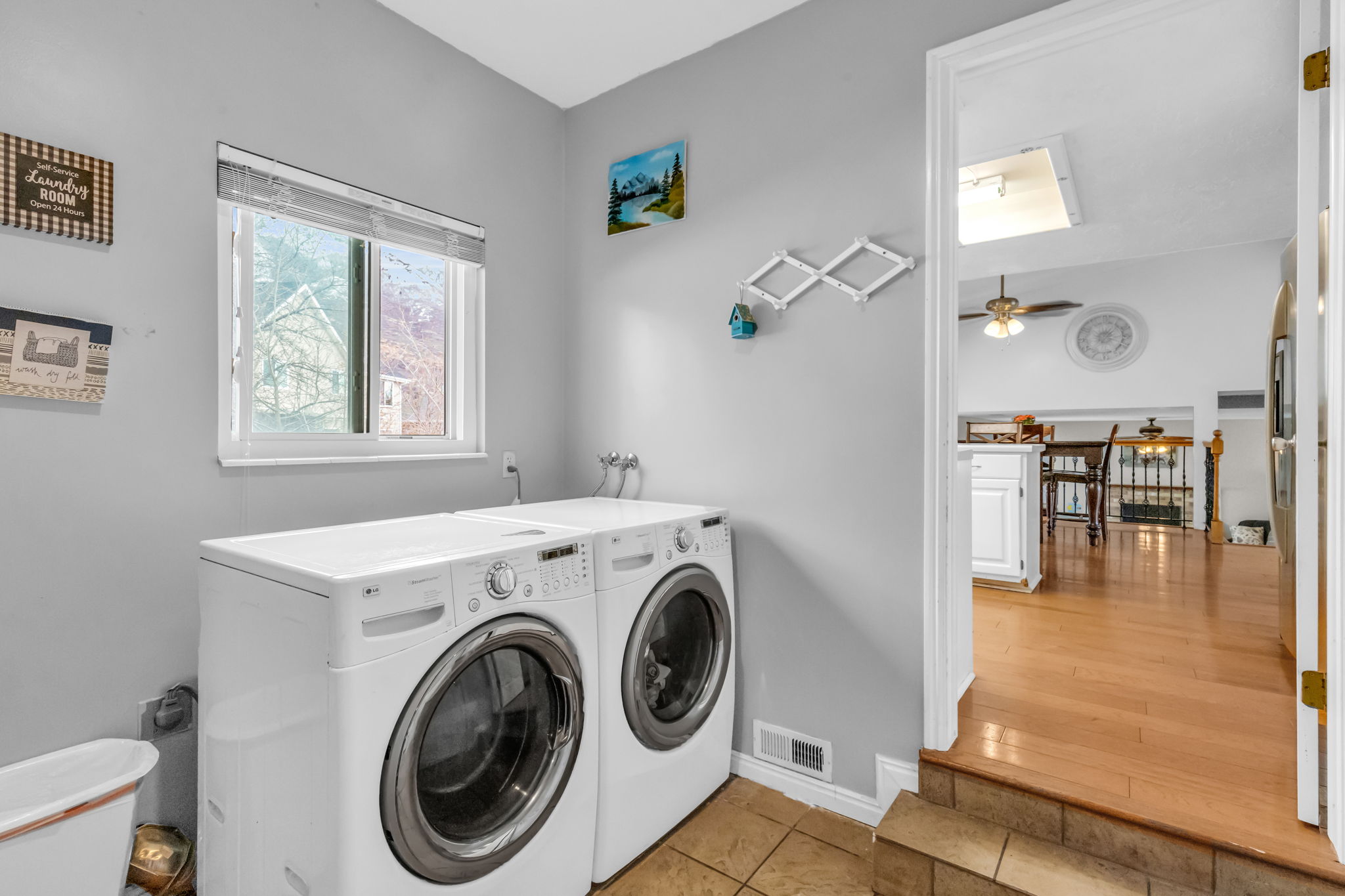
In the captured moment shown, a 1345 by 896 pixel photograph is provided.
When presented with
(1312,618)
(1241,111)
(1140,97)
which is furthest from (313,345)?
(1241,111)

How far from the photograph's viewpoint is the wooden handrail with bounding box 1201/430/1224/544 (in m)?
5.85

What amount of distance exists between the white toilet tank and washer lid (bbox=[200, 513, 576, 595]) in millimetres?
527

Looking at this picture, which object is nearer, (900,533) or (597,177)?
(900,533)

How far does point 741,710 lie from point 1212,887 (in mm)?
1277

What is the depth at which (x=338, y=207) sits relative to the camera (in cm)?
201

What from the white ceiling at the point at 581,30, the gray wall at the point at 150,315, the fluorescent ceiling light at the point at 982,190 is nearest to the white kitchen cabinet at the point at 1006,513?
the fluorescent ceiling light at the point at 982,190

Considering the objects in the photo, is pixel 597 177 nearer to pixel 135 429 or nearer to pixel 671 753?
pixel 135 429

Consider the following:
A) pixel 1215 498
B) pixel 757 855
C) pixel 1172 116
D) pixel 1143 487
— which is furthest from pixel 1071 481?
pixel 757 855

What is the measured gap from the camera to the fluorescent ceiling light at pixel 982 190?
10.3 ft

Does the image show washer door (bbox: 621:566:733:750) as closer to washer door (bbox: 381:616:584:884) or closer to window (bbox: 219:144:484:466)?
washer door (bbox: 381:616:584:884)

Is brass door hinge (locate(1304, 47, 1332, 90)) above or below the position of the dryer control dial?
above

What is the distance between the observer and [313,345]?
6.79 ft

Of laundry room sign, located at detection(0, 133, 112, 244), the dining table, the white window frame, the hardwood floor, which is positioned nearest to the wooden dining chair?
the dining table

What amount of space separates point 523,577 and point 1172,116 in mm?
2945
